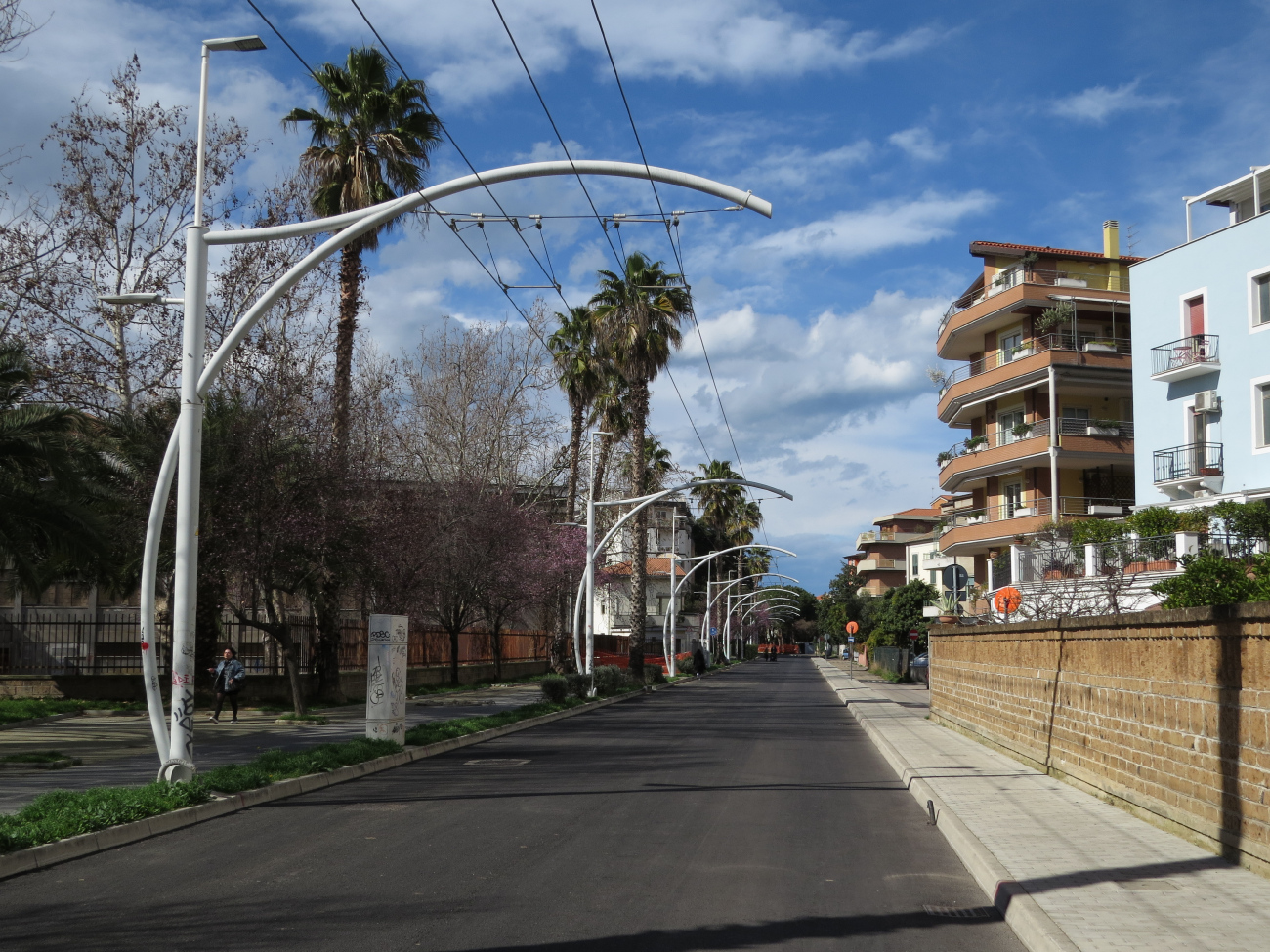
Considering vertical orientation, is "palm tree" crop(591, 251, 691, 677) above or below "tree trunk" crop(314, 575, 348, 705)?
above

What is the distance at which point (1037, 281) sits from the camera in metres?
45.8

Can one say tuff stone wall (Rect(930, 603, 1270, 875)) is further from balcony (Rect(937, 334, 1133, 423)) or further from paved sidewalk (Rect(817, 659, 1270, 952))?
balcony (Rect(937, 334, 1133, 423))

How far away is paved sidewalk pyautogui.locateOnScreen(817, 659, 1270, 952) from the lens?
6.22 m

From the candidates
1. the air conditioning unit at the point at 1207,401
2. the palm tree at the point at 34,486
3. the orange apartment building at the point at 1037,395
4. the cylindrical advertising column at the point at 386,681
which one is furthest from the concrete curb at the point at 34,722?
the air conditioning unit at the point at 1207,401

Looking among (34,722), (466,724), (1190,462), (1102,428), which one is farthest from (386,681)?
(1102,428)

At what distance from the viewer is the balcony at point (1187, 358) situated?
106 feet

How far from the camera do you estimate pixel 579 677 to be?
107ft

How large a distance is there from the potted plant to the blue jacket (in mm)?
32212

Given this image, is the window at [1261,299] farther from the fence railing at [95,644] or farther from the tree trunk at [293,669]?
the fence railing at [95,644]

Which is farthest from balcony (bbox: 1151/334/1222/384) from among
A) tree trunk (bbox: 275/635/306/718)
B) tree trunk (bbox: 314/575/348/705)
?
tree trunk (bbox: 275/635/306/718)

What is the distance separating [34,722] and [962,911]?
66.0 feet

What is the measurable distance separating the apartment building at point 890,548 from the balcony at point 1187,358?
95595mm

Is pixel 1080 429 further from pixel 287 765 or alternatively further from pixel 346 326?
pixel 287 765

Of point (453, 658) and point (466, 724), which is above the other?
point (466, 724)
